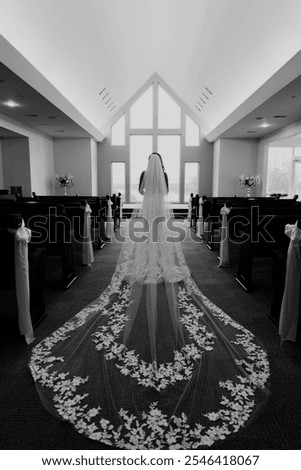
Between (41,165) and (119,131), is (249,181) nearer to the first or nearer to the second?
(119,131)

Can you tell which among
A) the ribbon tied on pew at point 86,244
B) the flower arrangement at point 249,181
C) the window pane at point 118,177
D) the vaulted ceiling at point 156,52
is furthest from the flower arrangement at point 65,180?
the ribbon tied on pew at point 86,244

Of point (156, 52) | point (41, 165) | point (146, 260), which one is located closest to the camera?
point (146, 260)

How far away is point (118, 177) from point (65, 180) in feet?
9.65

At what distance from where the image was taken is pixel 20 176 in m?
10.0

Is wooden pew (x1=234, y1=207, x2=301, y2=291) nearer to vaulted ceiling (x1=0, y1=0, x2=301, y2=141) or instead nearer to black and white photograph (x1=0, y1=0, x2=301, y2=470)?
black and white photograph (x1=0, y1=0, x2=301, y2=470)

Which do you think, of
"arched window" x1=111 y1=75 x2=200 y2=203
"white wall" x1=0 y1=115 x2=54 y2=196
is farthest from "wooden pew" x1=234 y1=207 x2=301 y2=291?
"arched window" x1=111 y1=75 x2=200 y2=203

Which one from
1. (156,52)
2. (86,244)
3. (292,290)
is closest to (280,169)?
(156,52)

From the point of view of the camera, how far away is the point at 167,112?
13.8 meters

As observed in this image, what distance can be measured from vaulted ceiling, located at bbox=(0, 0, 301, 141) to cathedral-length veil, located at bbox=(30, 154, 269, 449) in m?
3.80

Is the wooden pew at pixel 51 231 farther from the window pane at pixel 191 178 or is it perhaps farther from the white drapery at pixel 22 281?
the window pane at pixel 191 178

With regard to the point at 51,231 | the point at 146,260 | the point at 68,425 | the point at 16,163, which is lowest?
the point at 68,425
